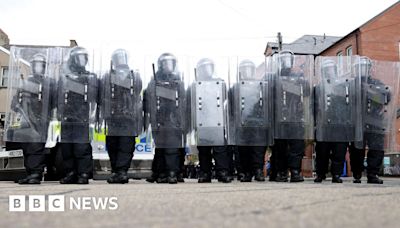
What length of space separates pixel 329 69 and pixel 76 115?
4273mm

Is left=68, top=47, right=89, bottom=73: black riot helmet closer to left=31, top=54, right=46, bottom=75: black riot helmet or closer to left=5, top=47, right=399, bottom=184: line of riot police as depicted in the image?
left=5, top=47, right=399, bottom=184: line of riot police

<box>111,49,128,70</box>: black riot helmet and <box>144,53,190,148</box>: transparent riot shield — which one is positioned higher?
<box>111,49,128,70</box>: black riot helmet

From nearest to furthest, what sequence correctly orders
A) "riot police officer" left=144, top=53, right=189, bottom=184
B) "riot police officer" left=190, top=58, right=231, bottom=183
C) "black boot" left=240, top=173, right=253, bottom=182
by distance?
"riot police officer" left=144, top=53, right=189, bottom=184 → "riot police officer" left=190, top=58, right=231, bottom=183 → "black boot" left=240, top=173, right=253, bottom=182

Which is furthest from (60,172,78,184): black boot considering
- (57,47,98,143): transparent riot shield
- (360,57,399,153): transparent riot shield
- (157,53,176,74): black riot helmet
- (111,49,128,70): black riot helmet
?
(360,57,399,153): transparent riot shield

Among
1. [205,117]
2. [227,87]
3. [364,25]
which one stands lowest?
[205,117]

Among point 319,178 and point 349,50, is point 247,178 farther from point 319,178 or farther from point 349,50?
point 349,50

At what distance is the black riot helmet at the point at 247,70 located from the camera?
8.08 meters

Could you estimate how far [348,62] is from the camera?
813 cm

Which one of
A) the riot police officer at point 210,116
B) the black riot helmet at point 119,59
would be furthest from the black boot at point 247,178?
the black riot helmet at point 119,59

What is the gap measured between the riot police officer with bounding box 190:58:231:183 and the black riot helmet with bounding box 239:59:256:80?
391 mm

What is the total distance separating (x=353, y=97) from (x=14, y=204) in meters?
6.01

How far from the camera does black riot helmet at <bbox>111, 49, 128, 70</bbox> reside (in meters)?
7.59

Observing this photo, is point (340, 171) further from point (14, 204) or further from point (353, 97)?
point (14, 204)

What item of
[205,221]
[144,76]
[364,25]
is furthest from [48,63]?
[364,25]
